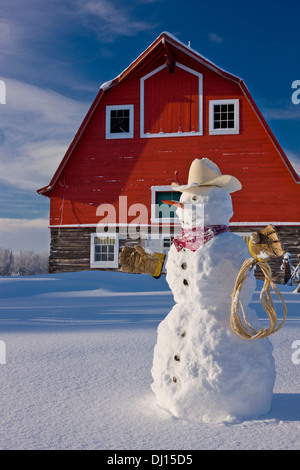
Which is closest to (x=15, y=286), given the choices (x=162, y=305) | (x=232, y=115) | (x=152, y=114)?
(x=162, y=305)

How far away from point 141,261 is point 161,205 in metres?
9.23

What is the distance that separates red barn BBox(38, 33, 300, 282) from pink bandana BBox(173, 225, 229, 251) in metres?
8.92

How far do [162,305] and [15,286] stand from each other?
3.96 metres

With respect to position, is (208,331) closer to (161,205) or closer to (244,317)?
(244,317)

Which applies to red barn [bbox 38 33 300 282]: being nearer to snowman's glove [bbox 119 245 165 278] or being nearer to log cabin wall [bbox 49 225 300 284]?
log cabin wall [bbox 49 225 300 284]

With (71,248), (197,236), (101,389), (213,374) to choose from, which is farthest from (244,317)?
(71,248)

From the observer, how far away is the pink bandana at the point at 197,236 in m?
2.86

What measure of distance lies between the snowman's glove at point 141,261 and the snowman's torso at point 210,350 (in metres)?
0.48

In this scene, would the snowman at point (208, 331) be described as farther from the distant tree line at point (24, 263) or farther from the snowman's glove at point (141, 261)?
the distant tree line at point (24, 263)

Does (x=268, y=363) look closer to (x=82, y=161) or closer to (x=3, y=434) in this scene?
(x=3, y=434)

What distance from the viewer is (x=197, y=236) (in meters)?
2.88

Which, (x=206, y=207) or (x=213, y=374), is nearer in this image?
(x=213, y=374)

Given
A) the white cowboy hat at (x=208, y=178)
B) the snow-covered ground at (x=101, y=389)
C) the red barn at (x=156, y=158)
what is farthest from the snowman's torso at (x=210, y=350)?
the red barn at (x=156, y=158)

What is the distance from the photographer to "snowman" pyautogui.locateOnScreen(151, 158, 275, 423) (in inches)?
106
